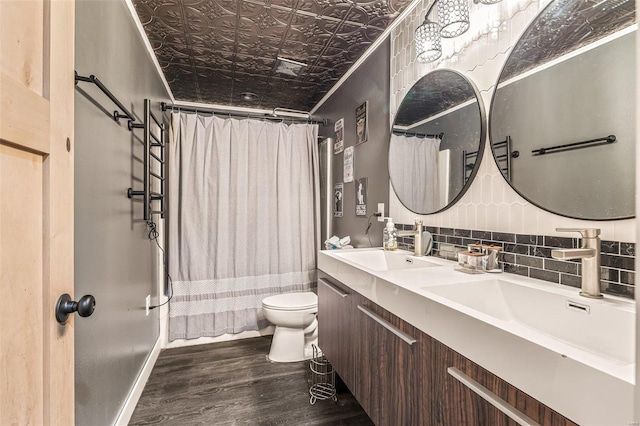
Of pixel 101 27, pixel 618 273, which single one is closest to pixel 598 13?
pixel 618 273

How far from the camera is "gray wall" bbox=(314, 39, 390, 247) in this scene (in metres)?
2.02

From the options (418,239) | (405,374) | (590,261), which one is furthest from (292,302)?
(590,261)

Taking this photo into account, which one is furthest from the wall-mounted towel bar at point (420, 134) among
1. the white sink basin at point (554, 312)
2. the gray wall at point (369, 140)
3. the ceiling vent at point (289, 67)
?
the ceiling vent at point (289, 67)

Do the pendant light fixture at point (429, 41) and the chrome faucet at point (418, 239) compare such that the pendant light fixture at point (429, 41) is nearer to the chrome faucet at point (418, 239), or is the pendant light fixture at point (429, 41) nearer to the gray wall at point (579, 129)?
the gray wall at point (579, 129)

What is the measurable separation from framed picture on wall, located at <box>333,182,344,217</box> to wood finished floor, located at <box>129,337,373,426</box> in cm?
129

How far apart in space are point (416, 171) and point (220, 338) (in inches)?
87.4

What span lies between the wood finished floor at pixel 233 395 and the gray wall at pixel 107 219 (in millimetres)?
232

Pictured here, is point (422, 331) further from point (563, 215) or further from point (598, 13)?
point (598, 13)

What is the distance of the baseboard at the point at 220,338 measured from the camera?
8.39 feet

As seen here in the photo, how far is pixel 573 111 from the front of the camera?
3.13ft

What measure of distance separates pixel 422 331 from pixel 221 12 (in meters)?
2.00

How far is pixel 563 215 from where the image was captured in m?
0.97

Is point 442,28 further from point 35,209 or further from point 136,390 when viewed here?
point 136,390

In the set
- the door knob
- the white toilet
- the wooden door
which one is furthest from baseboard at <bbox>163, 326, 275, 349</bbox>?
the door knob
